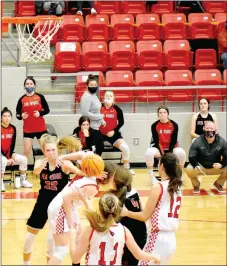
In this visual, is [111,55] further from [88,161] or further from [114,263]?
[114,263]

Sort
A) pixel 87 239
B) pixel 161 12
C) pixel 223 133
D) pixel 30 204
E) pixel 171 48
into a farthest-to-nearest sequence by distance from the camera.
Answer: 1. pixel 161 12
2. pixel 171 48
3. pixel 223 133
4. pixel 30 204
5. pixel 87 239

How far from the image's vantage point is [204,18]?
1509cm

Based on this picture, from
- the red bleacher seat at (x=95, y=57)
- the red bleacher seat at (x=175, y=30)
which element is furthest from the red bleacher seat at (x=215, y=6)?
the red bleacher seat at (x=95, y=57)

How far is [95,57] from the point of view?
45.9 feet

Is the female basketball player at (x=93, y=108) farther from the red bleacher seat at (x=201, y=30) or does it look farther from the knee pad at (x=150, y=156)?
the red bleacher seat at (x=201, y=30)

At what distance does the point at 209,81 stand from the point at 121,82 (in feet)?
4.99

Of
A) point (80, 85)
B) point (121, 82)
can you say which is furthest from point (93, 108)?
point (121, 82)

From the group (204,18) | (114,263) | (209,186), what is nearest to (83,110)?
(209,186)

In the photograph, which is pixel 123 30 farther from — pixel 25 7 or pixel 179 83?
pixel 25 7

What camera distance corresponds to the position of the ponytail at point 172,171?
6691 mm

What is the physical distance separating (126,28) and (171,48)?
938 mm

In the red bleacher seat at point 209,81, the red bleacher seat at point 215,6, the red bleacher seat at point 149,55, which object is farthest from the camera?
the red bleacher seat at point 215,6

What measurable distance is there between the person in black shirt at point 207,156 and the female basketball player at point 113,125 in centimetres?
132

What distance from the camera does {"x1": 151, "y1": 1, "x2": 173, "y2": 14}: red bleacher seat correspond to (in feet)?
50.9
